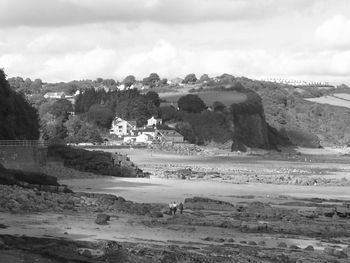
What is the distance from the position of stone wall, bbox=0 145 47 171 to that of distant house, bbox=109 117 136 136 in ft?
317

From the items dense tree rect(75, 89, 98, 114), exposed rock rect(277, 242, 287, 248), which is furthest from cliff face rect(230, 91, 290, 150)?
exposed rock rect(277, 242, 287, 248)

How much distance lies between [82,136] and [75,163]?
7605cm

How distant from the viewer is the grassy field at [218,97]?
570 feet

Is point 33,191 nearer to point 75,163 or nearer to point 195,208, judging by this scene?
point 195,208

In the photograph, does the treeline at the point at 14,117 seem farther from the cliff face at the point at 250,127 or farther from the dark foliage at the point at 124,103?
the dark foliage at the point at 124,103

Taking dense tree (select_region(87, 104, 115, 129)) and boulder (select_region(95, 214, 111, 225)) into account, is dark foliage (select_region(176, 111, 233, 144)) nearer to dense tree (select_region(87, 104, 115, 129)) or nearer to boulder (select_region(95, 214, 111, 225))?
dense tree (select_region(87, 104, 115, 129))

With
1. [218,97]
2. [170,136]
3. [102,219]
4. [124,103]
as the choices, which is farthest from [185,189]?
[218,97]

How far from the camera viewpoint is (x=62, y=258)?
18.2m

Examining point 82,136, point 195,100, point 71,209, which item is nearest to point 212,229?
point 71,209

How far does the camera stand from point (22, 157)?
46.7m

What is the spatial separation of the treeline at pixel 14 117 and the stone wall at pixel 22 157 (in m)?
5.38

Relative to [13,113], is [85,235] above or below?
below

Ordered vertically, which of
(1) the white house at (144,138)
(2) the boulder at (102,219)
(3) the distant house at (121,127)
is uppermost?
(3) the distant house at (121,127)

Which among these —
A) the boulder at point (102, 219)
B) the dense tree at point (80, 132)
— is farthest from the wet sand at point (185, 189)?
the dense tree at point (80, 132)
